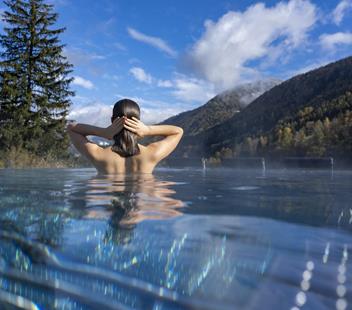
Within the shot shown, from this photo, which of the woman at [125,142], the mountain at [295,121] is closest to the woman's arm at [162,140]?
the woman at [125,142]

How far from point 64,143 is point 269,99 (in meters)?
96.7

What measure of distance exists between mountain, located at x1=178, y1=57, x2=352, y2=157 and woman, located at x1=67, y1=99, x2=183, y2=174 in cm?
5478

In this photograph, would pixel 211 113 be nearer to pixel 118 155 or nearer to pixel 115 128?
pixel 118 155

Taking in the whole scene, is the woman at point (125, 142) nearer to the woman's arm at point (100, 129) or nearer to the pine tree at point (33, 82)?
the woman's arm at point (100, 129)

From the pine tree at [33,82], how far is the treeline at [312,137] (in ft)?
146

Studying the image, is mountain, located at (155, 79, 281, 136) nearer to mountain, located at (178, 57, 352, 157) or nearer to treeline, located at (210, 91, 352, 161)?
mountain, located at (178, 57, 352, 157)

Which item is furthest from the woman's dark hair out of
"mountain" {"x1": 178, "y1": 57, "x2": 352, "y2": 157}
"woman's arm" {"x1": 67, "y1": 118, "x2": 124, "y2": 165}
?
"mountain" {"x1": 178, "y1": 57, "x2": 352, "y2": 157}

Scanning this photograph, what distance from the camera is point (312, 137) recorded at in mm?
58594

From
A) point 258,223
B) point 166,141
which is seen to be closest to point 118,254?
point 258,223

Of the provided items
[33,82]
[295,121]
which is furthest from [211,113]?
[33,82]

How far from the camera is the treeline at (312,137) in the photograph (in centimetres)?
5525

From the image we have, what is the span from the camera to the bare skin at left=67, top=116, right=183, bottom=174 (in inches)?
142

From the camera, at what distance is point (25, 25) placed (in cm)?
1816

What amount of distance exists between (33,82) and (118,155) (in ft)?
53.4
